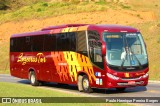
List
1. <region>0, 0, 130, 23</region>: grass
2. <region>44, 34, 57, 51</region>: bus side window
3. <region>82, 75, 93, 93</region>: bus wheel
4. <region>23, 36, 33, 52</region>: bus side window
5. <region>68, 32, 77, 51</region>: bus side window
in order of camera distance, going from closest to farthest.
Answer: <region>82, 75, 93, 93</region>: bus wheel → <region>68, 32, 77, 51</region>: bus side window → <region>44, 34, 57, 51</region>: bus side window → <region>23, 36, 33, 52</region>: bus side window → <region>0, 0, 130, 23</region>: grass

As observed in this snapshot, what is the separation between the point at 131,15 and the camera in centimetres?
6312

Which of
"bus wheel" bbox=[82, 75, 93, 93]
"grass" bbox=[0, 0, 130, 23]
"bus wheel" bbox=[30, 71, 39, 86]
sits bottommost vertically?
"bus wheel" bbox=[30, 71, 39, 86]

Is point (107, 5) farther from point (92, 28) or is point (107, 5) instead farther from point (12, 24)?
point (92, 28)

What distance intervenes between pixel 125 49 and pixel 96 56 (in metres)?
1.38

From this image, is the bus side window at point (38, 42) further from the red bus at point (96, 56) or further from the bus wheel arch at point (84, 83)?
the bus wheel arch at point (84, 83)

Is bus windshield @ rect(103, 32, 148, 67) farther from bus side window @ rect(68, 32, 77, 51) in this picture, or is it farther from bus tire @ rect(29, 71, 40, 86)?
bus tire @ rect(29, 71, 40, 86)

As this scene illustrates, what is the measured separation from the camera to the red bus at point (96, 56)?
2008 centimetres

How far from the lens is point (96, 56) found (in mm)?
20484

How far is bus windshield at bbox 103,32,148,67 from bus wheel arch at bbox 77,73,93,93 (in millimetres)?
1940

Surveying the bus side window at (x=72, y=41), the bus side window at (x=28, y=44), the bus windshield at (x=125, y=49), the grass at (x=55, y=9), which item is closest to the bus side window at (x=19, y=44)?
the bus side window at (x=28, y=44)

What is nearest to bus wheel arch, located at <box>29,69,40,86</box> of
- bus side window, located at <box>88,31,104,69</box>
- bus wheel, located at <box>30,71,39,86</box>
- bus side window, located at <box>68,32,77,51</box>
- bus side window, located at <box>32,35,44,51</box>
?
bus wheel, located at <box>30,71,39,86</box>

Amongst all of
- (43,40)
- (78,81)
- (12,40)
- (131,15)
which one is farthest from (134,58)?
(131,15)

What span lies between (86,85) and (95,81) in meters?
0.95

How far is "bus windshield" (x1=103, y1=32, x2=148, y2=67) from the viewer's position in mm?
20125
